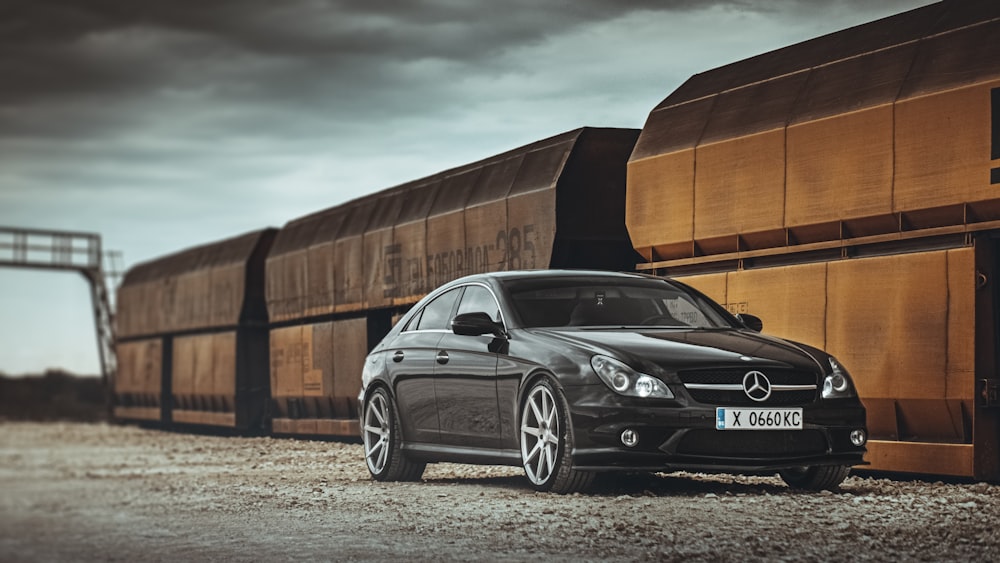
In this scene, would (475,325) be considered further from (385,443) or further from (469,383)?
(385,443)

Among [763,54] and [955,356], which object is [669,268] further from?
[955,356]

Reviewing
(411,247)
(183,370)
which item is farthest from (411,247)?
(183,370)

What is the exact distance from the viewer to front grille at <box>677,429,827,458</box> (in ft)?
26.7

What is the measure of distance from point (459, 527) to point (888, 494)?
3.50 meters

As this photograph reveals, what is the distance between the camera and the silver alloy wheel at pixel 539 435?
28.1 feet

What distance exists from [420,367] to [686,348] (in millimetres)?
2758

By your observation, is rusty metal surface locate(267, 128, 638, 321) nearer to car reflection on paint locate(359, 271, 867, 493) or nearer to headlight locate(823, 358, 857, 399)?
car reflection on paint locate(359, 271, 867, 493)

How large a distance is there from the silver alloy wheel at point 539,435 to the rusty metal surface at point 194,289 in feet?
62.9

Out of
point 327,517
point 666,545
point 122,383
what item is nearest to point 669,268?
point 327,517

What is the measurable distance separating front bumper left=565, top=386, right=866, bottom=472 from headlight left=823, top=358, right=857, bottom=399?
0.90 feet

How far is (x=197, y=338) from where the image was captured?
29.7 metres

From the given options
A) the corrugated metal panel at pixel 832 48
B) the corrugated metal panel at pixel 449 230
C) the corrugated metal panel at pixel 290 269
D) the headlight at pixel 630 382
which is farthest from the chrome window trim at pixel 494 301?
the corrugated metal panel at pixel 290 269

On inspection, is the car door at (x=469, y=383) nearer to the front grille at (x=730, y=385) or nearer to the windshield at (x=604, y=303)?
the windshield at (x=604, y=303)

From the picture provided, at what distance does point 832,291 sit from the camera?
11484 mm
